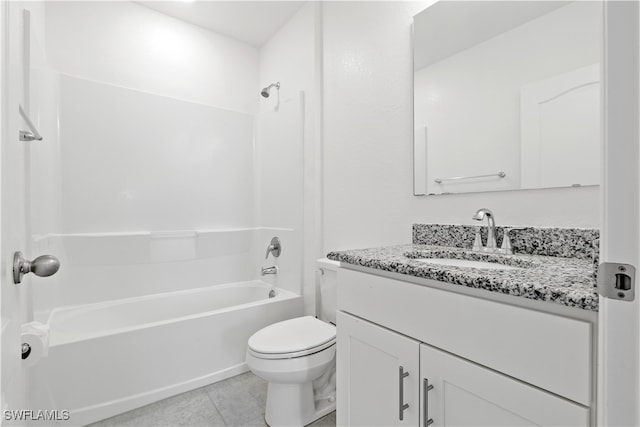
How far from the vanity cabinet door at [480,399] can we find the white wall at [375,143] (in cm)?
69

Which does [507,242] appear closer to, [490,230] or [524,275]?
[490,230]

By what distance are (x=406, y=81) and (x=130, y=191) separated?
6.80ft

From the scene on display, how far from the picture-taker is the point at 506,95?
1201 mm

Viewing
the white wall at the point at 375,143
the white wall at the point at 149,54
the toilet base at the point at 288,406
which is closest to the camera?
the white wall at the point at 375,143

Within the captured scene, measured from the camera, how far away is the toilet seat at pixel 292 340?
1.40 m

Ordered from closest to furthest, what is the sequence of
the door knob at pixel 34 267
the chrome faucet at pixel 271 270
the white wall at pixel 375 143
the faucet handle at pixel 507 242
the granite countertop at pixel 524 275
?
the granite countertop at pixel 524 275
the door knob at pixel 34 267
the faucet handle at pixel 507 242
the white wall at pixel 375 143
the chrome faucet at pixel 271 270

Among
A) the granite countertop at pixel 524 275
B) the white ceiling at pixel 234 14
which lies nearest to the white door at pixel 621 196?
the granite countertop at pixel 524 275

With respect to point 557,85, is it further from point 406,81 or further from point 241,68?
point 241,68

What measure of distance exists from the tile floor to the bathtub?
0.05 metres

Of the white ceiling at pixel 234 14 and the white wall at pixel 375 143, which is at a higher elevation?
the white ceiling at pixel 234 14

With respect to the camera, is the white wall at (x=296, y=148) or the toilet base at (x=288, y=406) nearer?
the toilet base at (x=288, y=406)

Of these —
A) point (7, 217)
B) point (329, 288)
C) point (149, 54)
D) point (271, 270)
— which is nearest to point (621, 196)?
point (7, 217)

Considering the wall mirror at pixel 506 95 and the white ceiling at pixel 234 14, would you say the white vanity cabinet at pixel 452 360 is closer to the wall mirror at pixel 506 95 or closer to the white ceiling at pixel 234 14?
the wall mirror at pixel 506 95

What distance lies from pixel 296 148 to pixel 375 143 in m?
0.80
